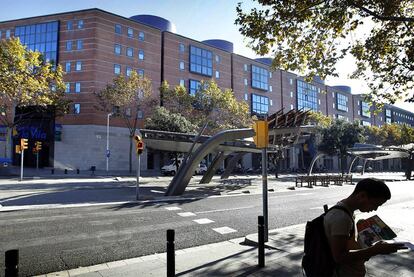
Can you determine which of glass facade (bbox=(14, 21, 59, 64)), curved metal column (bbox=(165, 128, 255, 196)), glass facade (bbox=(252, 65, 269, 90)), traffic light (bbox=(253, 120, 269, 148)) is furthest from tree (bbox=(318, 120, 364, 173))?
traffic light (bbox=(253, 120, 269, 148))

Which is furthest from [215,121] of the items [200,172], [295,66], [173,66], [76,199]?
[295,66]

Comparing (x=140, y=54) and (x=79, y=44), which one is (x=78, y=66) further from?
(x=140, y=54)

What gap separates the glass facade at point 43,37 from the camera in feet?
162

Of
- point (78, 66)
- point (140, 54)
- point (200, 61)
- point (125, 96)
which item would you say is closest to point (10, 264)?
point (125, 96)

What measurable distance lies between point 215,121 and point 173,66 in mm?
14777

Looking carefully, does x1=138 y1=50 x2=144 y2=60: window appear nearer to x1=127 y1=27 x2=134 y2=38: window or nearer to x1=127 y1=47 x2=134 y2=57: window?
x1=127 y1=47 x2=134 y2=57: window

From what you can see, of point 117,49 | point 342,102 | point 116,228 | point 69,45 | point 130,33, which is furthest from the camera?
point 342,102

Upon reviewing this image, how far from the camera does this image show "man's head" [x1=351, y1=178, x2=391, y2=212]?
2.68 metres

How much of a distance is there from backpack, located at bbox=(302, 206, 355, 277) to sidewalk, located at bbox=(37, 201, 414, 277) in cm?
289

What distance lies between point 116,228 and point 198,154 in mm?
8837

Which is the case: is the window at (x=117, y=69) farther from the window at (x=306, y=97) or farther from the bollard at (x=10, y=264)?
the bollard at (x=10, y=264)

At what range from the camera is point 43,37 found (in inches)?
1973

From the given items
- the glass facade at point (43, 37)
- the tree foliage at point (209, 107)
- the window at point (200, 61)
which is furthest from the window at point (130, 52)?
the window at point (200, 61)

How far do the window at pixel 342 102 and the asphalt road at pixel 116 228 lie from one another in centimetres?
8770
